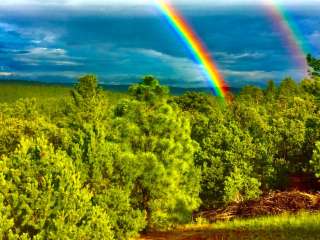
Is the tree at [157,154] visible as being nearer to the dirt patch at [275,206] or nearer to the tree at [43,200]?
the dirt patch at [275,206]

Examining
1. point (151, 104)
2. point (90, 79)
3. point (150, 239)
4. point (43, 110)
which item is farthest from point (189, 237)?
point (43, 110)

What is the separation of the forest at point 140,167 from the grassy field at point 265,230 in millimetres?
4560

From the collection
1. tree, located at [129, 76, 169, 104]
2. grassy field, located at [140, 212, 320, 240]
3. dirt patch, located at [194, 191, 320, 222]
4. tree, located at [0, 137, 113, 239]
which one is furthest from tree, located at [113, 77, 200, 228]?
tree, located at [0, 137, 113, 239]

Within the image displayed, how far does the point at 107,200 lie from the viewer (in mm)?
37250

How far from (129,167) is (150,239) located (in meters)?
5.53

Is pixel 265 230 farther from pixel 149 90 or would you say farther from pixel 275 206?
pixel 149 90

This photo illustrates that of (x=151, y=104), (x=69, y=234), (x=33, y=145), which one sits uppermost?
(x=151, y=104)

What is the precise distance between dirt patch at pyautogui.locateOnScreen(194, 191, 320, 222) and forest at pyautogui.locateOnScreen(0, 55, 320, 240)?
128 inches

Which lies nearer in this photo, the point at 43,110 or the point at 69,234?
the point at 69,234

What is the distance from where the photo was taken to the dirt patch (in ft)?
140

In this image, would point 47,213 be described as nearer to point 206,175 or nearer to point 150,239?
point 150,239

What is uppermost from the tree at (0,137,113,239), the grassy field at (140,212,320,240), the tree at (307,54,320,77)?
the tree at (307,54,320,77)

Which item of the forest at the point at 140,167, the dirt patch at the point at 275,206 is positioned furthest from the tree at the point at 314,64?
the dirt patch at the point at 275,206

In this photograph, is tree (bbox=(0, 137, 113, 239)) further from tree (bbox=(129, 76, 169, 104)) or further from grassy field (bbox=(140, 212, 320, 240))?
tree (bbox=(129, 76, 169, 104))
